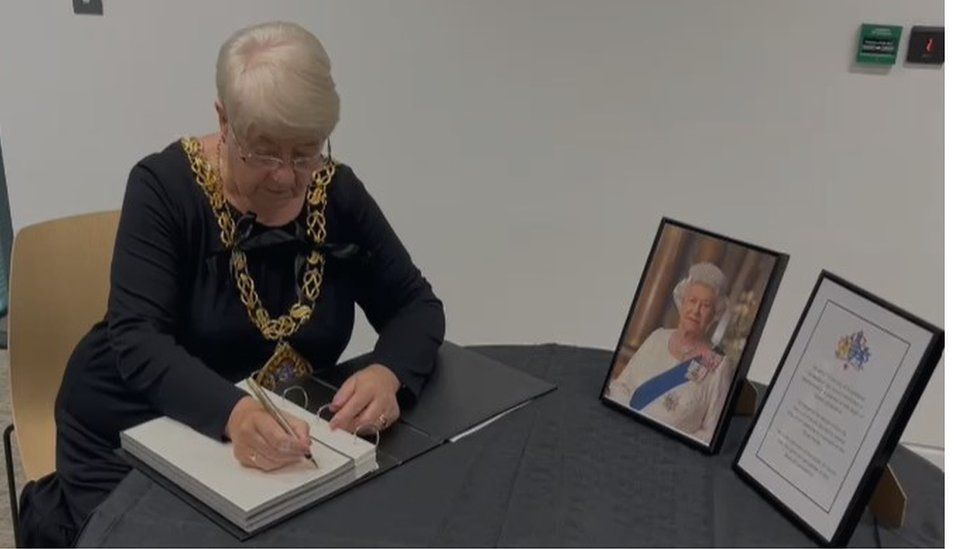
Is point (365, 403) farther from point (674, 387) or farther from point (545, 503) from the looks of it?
point (674, 387)

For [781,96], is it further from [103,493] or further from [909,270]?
[103,493]

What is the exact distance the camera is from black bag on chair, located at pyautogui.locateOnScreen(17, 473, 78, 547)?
1439 millimetres

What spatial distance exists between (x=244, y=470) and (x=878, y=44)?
1.94 m

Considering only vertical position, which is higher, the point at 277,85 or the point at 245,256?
the point at 277,85

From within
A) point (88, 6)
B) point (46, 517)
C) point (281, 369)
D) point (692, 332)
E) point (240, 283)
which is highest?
point (88, 6)

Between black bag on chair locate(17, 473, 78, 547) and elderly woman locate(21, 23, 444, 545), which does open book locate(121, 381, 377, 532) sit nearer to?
elderly woman locate(21, 23, 444, 545)

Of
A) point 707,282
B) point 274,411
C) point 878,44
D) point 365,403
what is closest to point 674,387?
point 707,282

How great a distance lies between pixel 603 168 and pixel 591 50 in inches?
13.1

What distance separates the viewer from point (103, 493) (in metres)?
1.44

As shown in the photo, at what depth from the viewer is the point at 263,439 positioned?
118 cm

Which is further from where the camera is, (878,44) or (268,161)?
(878,44)

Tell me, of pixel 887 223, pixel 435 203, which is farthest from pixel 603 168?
pixel 887 223

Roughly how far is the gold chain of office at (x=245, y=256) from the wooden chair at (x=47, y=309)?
0.43 m

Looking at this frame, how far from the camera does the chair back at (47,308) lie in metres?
1.71
